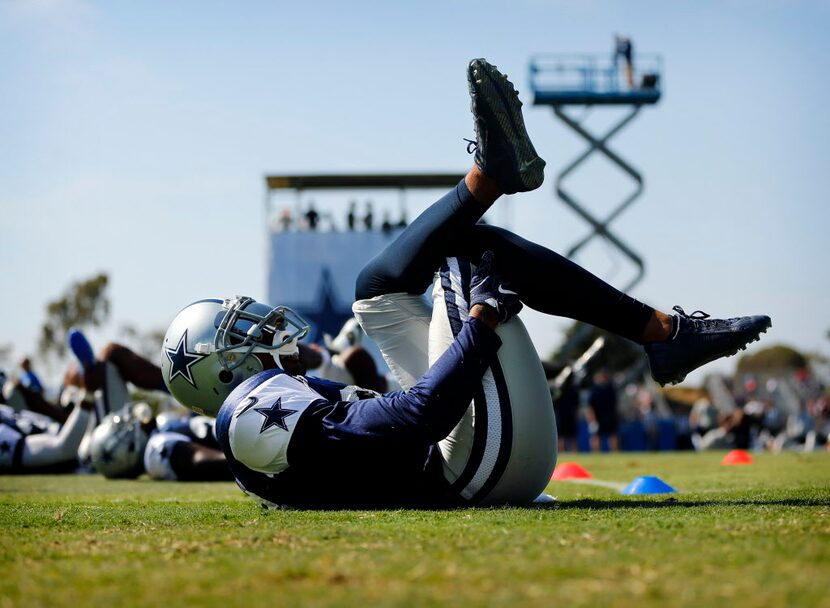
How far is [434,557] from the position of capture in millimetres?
2447

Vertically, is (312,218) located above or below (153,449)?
above

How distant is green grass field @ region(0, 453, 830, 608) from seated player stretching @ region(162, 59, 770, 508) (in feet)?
0.63

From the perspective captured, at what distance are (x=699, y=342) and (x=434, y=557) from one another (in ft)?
6.57

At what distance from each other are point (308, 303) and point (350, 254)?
7.45 feet

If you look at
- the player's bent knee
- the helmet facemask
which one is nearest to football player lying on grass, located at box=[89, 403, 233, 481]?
the helmet facemask

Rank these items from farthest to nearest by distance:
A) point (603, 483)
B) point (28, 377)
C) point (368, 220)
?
point (368, 220) → point (28, 377) → point (603, 483)

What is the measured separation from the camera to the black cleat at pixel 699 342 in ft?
13.1

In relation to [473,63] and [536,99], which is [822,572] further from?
[536,99]

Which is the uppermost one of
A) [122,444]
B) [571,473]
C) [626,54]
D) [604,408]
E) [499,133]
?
[626,54]

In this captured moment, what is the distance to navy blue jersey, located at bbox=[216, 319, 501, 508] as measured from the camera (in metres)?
3.55

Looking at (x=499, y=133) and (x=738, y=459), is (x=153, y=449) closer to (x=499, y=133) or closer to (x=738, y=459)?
(x=499, y=133)

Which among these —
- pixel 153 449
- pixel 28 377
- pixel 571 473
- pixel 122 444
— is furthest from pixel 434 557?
pixel 28 377

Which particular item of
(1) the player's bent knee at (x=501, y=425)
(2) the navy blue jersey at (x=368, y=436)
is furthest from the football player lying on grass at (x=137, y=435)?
(1) the player's bent knee at (x=501, y=425)

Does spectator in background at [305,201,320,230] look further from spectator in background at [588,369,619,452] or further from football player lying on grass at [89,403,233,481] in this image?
football player lying on grass at [89,403,233,481]
